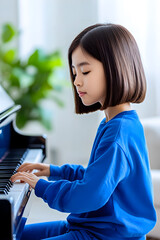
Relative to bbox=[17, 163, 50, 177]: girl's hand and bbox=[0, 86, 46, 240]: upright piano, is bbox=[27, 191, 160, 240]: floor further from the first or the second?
bbox=[17, 163, 50, 177]: girl's hand

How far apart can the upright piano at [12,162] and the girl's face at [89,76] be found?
38 cm

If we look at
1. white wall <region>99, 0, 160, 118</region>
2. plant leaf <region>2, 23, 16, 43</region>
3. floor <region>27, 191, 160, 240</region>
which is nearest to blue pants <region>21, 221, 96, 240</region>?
floor <region>27, 191, 160, 240</region>

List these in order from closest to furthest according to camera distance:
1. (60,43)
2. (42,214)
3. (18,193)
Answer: (18,193)
(42,214)
(60,43)

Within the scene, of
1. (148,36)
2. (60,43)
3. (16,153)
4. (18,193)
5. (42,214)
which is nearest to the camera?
(18,193)

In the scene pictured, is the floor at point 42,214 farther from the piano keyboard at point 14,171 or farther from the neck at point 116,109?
the neck at point 116,109

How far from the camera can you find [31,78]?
374 centimetres

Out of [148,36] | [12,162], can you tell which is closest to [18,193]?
[12,162]

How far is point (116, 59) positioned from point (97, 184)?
0.39 metres

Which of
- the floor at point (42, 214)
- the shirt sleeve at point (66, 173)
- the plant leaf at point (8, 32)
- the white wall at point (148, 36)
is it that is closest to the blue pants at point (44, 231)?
the shirt sleeve at point (66, 173)

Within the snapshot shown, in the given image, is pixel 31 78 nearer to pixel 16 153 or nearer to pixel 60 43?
pixel 60 43

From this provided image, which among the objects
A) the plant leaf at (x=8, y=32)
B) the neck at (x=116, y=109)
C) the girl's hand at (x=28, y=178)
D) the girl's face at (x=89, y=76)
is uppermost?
the girl's face at (x=89, y=76)

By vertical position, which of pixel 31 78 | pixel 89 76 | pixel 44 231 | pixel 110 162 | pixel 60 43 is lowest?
pixel 31 78

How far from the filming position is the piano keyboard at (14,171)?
1170 millimetres

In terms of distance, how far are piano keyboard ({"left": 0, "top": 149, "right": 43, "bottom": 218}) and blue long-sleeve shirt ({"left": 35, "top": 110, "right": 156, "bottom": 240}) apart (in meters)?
0.07
